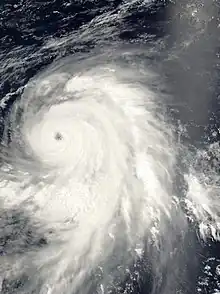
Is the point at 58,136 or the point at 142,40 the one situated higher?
the point at 142,40

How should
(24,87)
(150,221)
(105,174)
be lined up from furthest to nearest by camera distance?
(24,87) → (105,174) → (150,221)

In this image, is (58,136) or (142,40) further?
(142,40)

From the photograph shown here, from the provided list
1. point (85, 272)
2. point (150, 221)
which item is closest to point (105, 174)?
point (150, 221)

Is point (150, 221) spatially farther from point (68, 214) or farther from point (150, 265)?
point (68, 214)

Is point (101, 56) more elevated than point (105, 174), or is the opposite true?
point (101, 56)

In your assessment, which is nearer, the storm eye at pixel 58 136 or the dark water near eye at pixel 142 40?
the storm eye at pixel 58 136

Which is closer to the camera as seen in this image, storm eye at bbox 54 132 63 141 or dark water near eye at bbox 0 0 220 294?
storm eye at bbox 54 132 63 141

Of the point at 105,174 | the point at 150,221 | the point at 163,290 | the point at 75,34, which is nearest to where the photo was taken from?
the point at 163,290

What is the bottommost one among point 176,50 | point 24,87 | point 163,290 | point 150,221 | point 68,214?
point 163,290
